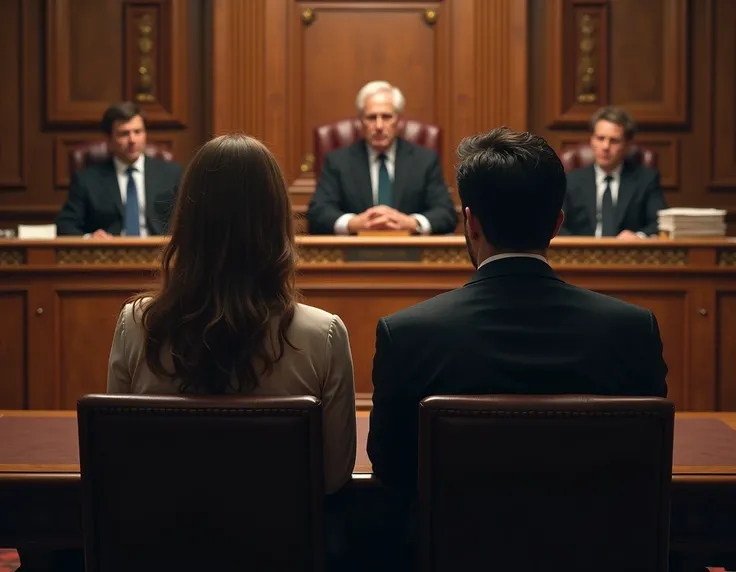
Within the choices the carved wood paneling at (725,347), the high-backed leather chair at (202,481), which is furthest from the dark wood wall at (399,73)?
the high-backed leather chair at (202,481)

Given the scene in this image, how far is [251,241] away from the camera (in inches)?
67.4

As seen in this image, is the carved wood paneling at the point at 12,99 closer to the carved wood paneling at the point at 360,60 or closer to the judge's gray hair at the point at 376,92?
the carved wood paneling at the point at 360,60

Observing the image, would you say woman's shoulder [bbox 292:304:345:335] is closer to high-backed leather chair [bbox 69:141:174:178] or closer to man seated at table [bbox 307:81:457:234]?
man seated at table [bbox 307:81:457:234]

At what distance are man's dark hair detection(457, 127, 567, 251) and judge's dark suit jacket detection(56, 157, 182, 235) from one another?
3931mm

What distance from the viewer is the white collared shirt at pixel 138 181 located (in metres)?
5.55

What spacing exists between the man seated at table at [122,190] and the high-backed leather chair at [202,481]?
13.3ft

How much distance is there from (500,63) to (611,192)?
1344 mm

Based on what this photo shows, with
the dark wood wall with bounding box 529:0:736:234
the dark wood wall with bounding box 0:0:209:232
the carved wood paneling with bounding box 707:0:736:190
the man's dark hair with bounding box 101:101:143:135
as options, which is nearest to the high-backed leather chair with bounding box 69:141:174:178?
the man's dark hair with bounding box 101:101:143:135

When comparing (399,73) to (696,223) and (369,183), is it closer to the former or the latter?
(369,183)

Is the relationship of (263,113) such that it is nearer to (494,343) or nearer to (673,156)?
(673,156)

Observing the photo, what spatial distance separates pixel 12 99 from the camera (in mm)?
6691

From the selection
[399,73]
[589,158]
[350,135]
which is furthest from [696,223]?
Result: [399,73]

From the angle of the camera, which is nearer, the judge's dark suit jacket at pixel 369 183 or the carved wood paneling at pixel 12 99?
the judge's dark suit jacket at pixel 369 183

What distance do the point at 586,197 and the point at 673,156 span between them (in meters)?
1.35
